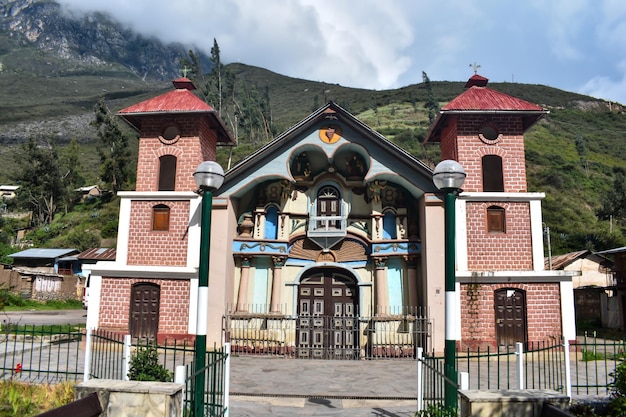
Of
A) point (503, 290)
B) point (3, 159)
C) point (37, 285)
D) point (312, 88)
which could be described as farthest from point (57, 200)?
point (312, 88)

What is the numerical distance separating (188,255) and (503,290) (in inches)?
397

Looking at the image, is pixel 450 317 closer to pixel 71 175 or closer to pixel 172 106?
pixel 172 106

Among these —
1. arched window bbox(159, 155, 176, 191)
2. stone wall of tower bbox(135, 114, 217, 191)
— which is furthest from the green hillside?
arched window bbox(159, 155, 176, 191)

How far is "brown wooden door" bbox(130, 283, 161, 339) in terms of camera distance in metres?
17.8

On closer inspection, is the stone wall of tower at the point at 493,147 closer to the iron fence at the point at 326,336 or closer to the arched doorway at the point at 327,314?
the iron fence at the point at 326,336

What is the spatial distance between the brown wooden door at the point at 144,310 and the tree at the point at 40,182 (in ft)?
173

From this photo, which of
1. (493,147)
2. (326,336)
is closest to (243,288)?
(326,336)

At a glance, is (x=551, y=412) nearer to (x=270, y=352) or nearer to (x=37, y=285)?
(x=270, y=352)

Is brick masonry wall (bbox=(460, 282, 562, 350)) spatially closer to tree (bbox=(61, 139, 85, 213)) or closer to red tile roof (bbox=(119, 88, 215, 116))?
red tile roof (bbox=(119, 88, 215, 116))

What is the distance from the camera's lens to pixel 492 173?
18.6 meters

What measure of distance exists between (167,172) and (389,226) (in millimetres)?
7920

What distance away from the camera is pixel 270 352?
17750 mm

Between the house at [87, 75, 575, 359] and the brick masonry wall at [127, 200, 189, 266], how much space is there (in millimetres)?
37

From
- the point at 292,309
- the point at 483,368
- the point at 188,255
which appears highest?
the point at 188,255
